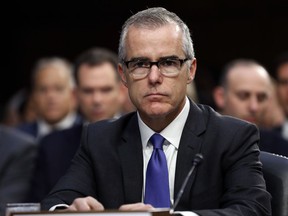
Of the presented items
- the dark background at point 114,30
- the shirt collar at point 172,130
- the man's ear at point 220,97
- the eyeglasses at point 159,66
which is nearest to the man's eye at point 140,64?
the eyeglasses at point 159,66

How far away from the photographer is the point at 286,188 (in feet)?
12.3

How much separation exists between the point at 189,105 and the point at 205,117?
0.10 m

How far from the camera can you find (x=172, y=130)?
384 centimetres

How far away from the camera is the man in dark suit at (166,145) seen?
3607 mm

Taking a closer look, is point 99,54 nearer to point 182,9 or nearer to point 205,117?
point 205,117

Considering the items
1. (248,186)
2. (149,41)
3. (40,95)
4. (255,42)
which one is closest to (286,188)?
(248,186)

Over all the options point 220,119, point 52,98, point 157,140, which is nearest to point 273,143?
point 220,119

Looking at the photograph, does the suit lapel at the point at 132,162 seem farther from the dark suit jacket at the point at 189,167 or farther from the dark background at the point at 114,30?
the dark background at the point at 114,30

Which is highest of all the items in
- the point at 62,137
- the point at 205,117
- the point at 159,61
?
the point at 159,61

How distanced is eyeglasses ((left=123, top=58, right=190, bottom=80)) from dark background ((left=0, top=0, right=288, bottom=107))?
6458 millimetres

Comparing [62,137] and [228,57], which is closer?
[62,137]

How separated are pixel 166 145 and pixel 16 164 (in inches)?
108

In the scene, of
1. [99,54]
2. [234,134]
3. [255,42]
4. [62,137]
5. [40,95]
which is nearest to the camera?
[234,134]

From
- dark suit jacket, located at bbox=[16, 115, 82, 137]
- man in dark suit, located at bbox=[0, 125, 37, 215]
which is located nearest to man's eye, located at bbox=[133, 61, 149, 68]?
A: man in dark suit, located at bbox=[0, 125, 37, 215]
